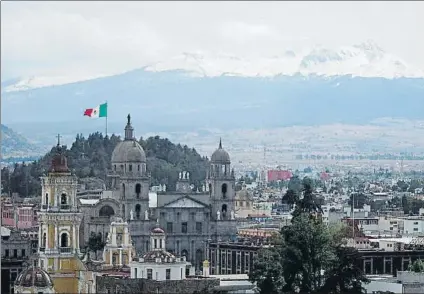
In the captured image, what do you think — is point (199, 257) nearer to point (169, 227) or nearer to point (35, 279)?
point (169, 227)

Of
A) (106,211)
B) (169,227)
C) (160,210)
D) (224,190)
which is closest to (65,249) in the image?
(106,211)

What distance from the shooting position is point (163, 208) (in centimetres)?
7794

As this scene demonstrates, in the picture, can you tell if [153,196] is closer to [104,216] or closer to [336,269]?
[104,216]

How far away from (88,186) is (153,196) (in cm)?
1904

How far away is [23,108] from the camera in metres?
162

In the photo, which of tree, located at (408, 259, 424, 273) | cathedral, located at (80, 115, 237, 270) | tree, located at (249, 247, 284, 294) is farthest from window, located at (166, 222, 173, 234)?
tree, located at (249, 247, 284, 294)

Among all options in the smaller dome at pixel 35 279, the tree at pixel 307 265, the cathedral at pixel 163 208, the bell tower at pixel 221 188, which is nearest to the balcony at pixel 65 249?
the smaller dome at pixel 35 279

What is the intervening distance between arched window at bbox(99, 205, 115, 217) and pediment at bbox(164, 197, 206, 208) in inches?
128

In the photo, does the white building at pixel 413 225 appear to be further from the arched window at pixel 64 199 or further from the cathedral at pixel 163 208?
the arched window at pixel 64 199

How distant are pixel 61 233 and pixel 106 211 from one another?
81.7 feet

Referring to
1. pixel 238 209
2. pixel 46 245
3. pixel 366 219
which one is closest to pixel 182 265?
pixel 46 245

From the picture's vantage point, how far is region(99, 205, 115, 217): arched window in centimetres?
7524

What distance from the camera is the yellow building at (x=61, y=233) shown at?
1959 inches

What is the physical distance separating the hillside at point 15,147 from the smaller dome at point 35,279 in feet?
348
